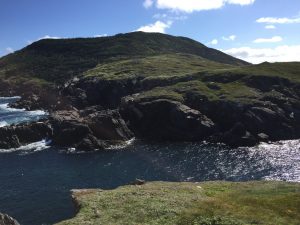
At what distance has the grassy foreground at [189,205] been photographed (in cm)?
4597

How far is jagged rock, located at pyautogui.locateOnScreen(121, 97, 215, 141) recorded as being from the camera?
490ft

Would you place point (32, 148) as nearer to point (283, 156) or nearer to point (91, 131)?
point (91, 131)

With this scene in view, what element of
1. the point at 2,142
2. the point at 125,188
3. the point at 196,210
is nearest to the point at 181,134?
the point at 2,142

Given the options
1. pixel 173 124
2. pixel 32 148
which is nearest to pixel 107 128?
pixel 173 124

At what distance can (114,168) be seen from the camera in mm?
113438

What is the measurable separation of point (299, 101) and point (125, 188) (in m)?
125

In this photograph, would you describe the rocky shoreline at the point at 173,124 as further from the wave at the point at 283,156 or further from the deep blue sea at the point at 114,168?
the deep blue sea at the point at 114,168

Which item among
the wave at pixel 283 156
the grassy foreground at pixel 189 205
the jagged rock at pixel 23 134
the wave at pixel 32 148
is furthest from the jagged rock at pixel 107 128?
the grassy foreground at pixel 189 205

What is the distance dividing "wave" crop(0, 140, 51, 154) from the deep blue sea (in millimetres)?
309

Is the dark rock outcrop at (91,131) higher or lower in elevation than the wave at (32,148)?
higher

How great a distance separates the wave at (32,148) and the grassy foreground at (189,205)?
8328cm

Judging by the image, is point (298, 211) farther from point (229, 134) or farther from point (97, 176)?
point (229, 134)

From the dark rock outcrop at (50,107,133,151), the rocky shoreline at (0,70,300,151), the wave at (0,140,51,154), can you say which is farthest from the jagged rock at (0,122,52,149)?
the dark rock outcrop at (50,107,133,151)

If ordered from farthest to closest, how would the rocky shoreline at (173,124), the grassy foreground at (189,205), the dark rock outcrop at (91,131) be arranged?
1. the rocky shoreline at (173,124)
2. the dark rock outcrop at (91,131)
3. the grassy foreground at (189,205)
